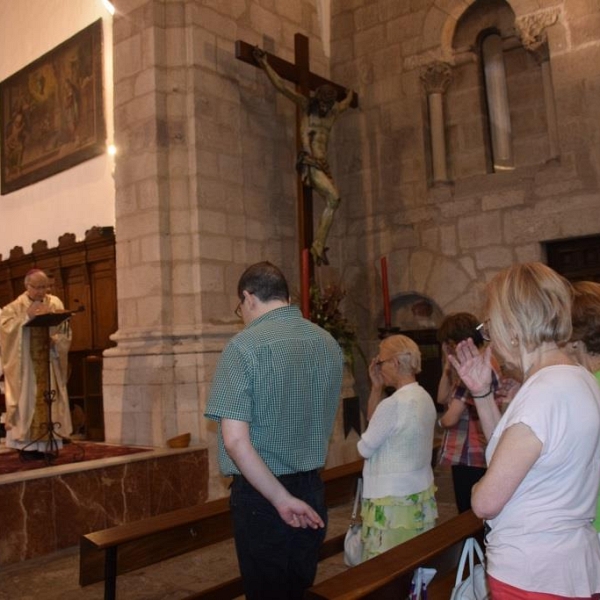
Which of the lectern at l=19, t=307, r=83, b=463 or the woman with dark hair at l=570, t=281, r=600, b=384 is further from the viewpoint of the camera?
the lectern at l=19, t=307, r=83, b=463

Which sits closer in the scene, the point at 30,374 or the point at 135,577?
the point at 135,577

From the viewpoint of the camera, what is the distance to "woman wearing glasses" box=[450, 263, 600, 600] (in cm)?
145

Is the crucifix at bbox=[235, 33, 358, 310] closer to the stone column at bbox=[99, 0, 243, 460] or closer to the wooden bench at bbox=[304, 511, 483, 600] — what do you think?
the stone column at bbox=[99, 0, 243, 460]

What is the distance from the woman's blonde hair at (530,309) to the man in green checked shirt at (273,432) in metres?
0.76

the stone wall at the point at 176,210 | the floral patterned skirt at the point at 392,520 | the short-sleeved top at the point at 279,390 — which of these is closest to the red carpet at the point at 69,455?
the stone wall at the point at 176,210

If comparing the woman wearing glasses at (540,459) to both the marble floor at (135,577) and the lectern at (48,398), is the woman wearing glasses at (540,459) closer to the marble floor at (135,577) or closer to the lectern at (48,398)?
the marble floor at (135,577)

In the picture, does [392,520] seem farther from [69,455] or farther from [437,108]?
[437,108]

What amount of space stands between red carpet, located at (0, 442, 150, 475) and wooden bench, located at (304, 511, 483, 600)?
3267 mm

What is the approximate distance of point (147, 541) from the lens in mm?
2789

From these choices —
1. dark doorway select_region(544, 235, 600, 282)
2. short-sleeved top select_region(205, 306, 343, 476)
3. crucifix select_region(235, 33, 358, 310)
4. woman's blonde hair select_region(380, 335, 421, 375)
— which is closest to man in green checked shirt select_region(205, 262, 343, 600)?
short-sleeved top select_region(205, 306, 343, 476)

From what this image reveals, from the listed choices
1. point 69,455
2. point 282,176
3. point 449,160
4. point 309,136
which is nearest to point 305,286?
point 309,136

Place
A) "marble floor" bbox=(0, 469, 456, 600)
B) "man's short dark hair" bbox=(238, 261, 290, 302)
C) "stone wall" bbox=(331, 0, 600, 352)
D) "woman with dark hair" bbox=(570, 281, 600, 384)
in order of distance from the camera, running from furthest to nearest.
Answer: "stone wall" bbox=(331, 0, 600, 352), "marble floor" bbox=(0, 469, 456, 600), "man's short dark hair" bbox=(238, 261, 290, 302), "woman with dark hair" bbox=(570, 281, 600, 384)

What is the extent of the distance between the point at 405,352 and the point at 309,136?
3.97 meters

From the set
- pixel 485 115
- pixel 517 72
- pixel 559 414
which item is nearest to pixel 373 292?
pixel 485 115
